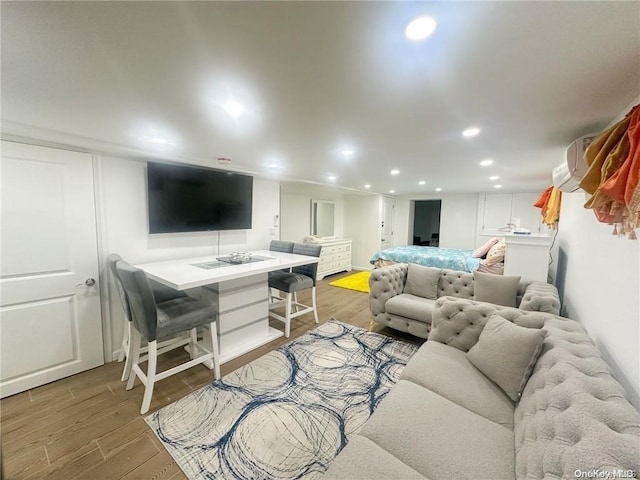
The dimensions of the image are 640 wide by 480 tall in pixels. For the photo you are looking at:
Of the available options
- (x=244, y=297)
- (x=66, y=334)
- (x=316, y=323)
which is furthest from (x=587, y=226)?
(x=66, y=334)

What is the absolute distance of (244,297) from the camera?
2729mm

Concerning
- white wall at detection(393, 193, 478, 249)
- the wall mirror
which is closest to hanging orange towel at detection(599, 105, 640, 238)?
the wall mirror

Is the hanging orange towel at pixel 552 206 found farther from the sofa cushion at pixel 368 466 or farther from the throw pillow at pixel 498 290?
the sofa cushion at pixel 368 466

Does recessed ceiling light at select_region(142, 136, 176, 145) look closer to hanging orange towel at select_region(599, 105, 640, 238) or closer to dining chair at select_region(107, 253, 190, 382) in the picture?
dining chair at select_region(107, 253, 190, 382)

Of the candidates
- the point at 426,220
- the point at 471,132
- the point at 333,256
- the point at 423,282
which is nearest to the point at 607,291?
the point at 471,132

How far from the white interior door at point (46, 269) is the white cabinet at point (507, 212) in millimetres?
6789

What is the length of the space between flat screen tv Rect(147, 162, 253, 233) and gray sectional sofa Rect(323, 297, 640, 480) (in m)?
2.71

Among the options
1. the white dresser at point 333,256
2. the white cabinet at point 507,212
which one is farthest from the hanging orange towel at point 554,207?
the white dresser at point 333,256

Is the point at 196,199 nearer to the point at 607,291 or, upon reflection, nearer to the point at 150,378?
the point at 150,378

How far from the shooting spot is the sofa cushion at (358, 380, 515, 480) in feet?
3.26

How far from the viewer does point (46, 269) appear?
82.8 inches

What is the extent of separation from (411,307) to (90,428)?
285 cm

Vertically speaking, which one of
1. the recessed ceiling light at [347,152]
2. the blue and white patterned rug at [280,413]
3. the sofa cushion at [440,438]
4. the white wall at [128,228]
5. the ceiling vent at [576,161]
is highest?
the recessed ceiling light at [347,152]

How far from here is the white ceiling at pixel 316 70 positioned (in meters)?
0.79
